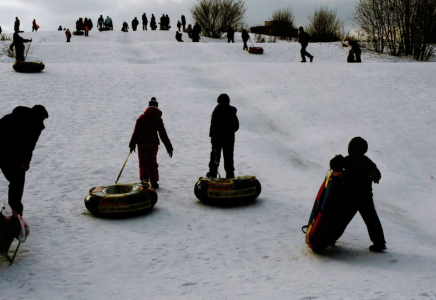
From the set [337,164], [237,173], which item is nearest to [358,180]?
[337,164]

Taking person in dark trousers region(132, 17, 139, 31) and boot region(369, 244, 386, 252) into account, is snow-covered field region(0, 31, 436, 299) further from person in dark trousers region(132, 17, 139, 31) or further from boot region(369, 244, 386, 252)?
person in dark trousers region(132, 17, 139, 31)

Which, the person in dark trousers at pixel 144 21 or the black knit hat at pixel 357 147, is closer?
the black knit hat at pixel 357 147

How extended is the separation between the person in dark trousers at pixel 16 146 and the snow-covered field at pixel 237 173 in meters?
0.63

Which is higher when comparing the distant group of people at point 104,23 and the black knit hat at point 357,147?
the distant group of people at point 104,23

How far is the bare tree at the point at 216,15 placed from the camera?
44.1 metres

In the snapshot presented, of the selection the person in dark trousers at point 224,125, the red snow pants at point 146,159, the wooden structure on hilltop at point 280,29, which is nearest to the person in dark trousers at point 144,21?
the wooden structure on hilltop at point 280,29

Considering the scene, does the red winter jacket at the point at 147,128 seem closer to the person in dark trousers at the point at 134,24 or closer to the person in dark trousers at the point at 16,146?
the person in dark trousers at the point at 16,146

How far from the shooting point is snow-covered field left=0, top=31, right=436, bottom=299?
13.8ft

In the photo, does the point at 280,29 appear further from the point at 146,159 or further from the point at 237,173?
the point at 146,159

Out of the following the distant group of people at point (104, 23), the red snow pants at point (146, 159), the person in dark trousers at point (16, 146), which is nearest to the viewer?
the person in dark trousers at point (16, 146)

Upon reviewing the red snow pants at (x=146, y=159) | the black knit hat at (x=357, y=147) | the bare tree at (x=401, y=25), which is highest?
the bare tree at (x=401, y=25)

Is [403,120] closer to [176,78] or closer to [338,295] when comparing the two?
[176,78]

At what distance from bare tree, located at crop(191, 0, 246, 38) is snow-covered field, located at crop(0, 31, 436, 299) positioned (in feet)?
79.0

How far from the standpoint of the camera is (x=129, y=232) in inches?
217
